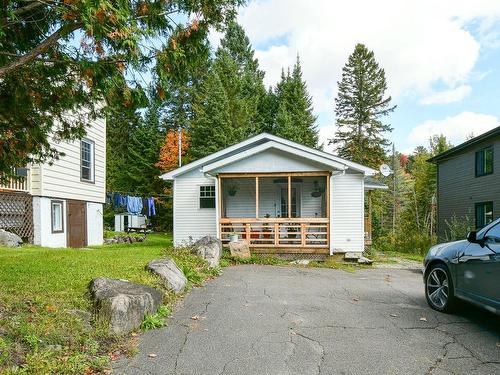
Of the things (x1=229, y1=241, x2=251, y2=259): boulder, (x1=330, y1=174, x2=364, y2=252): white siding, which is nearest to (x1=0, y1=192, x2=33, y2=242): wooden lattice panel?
(x1=229, y1=241, x2=251, y2=259): boulder

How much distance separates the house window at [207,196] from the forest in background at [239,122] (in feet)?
42.7

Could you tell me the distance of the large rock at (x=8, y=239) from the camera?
1098cm

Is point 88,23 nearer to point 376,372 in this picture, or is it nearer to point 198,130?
point 376,372

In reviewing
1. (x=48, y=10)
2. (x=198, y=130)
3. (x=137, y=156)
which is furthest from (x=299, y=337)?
(x=137, y=156)

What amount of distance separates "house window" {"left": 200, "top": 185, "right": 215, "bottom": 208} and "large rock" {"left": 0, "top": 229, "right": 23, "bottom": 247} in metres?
6.44

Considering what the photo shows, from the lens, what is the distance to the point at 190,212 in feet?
50.2

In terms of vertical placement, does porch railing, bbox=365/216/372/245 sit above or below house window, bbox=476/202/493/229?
below

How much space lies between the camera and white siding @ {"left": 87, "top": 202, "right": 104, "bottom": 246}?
16.0 meters

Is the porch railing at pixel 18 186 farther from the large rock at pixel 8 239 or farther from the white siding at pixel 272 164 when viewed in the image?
the white siding at pixel 272 164

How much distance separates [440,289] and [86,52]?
5.75 m

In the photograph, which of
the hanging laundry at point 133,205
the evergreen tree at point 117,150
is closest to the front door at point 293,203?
the hanging laundry at point 133,205

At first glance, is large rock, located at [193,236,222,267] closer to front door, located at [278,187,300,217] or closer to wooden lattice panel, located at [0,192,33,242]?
front door, located at [278,187,300,217]

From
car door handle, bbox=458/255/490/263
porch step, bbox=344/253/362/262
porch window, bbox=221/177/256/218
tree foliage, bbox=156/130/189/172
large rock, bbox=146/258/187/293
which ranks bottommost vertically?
porch step, bbox=344/253/362/262

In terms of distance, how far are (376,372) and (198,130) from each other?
A: 2701 centimetres
